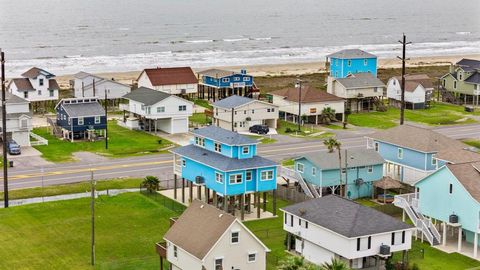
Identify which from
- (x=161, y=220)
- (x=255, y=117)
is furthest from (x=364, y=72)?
(x=161, y=220)

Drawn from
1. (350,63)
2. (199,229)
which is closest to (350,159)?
(199,229)

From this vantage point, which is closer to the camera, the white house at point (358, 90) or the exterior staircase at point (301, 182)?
the exterior staircase at point (301, 182)

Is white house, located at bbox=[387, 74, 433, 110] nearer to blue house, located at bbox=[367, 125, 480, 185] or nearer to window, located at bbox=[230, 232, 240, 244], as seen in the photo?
blue house, located at bbox=[367, 125, 480, 185]

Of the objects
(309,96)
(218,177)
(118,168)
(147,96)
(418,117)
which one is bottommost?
(118,168)

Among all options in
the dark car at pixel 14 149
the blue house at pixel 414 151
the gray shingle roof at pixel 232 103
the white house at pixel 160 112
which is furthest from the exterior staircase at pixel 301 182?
the white house at pixel 160 112

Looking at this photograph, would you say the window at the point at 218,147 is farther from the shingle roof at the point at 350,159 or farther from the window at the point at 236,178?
the shingle roof at the point at 350,159

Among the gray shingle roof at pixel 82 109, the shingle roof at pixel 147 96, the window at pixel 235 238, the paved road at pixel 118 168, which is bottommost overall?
the paved road at pixel 118 168

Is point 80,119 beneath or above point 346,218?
above

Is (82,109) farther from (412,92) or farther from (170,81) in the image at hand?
(412,92)

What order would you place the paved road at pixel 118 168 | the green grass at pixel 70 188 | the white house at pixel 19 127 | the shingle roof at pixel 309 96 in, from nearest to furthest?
the green grass at pixel 70 188
the paved road at pixel 118 168
the white house at pixel 19 127
the shingle roof at pixel 309 96
